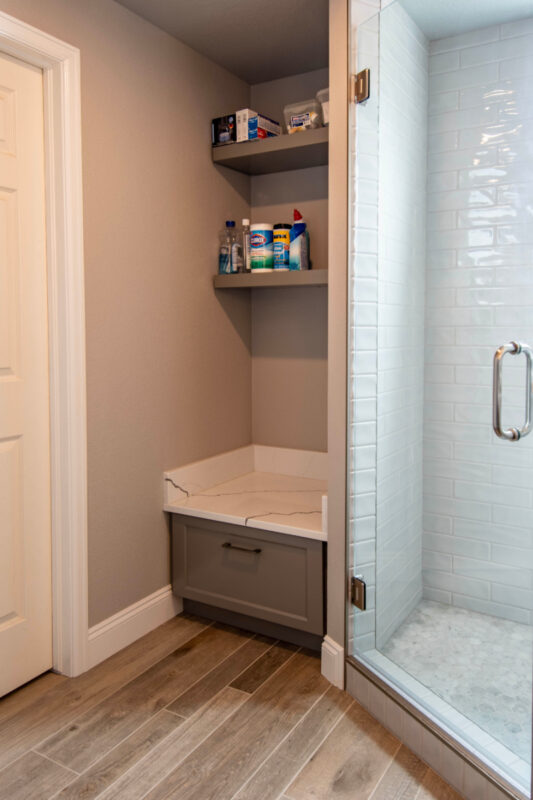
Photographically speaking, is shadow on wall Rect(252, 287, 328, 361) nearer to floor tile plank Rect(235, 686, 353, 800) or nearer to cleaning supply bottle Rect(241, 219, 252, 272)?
cleaning supply bottle Rect(241, 219, 252, 272)

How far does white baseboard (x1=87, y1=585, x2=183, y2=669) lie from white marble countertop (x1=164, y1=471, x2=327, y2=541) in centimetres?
37

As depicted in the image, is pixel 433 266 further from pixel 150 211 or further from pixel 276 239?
pixel 150 211

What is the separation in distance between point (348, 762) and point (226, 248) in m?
2.01

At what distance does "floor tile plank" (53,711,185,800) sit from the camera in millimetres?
1658

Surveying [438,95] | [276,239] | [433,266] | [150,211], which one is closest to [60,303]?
[150,211]

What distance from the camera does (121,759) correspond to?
5.84 ft

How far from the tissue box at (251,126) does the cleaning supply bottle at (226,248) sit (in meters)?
0.36

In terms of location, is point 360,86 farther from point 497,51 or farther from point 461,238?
point 461,238

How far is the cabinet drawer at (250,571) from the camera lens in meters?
2.30

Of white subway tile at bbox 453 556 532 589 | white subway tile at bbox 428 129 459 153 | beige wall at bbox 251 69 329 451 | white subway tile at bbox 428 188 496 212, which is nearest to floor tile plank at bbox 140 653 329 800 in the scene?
white subway tile at bbox 453 556 532 589

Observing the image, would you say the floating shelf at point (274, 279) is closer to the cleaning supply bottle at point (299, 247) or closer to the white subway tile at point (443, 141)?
the cleaning supply bottle at point (299, 247)

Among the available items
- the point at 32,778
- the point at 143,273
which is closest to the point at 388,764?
the point at 32,778

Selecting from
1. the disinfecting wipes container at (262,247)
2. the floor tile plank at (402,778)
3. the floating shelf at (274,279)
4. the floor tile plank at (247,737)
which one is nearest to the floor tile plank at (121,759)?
the floor tile plank at (247,737)

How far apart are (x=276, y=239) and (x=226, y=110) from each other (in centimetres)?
69
